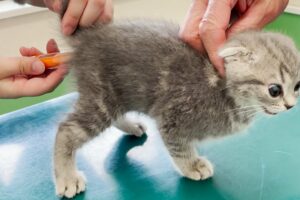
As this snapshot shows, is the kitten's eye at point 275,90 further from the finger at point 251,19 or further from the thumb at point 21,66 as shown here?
the thumb at point 21,66

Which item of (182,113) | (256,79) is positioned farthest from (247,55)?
(182,113)

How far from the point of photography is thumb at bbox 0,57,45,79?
1.07 metres

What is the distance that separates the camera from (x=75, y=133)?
1.00 meters

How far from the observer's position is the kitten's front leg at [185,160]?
99cm

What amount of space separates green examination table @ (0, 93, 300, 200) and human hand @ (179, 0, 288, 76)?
0.74 ft

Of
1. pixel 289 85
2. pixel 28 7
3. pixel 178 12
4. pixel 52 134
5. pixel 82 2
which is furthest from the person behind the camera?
pixel 178 12

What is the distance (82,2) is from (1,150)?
0.43 m

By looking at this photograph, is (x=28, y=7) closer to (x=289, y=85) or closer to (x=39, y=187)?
(x=39, y=187)

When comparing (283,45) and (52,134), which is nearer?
(283,45)

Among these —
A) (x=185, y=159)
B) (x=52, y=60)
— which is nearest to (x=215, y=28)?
(x=185, y=159)

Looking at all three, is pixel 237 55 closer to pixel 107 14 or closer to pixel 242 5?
pixel 242 5

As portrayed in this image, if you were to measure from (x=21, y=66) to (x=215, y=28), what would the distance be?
477mm

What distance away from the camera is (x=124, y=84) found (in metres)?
0.98

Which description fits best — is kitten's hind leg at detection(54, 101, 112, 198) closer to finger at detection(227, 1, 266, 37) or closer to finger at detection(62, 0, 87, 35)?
finger at detection(62, 0, 87, 35)
